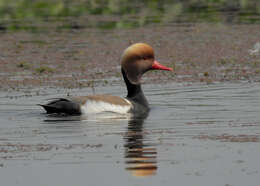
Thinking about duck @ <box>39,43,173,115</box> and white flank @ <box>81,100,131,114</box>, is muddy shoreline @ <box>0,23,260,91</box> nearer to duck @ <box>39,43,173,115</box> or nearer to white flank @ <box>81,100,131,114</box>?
duck @ <box>39,43,173,115</box>

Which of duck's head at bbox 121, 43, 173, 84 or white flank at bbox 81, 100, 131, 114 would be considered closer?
white flank at bbox 81, 100, 131, 114

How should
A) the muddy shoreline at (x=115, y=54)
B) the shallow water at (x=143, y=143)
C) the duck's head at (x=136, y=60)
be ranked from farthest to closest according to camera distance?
the muddy shoreline at (x=115, y=54), the duck's head at (x=136, y=60), the shallow water at (x=143, y=143)

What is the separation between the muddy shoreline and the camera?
14586 millimetres

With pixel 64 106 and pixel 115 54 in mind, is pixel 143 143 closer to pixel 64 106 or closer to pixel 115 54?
pixel 64 106

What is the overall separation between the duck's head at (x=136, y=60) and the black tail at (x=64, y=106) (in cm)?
130

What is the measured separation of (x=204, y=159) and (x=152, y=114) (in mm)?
3547

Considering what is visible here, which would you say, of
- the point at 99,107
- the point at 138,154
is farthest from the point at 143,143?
the point at 99,107

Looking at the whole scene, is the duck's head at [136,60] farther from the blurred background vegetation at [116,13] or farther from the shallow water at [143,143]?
the blurred background vegetation at [116,13]

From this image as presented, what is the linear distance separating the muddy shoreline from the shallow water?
1.76 metres

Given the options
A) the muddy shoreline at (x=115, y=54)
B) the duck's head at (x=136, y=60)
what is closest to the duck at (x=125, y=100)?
the duck's head at (x=136, y=60)

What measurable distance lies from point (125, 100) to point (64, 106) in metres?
1.05

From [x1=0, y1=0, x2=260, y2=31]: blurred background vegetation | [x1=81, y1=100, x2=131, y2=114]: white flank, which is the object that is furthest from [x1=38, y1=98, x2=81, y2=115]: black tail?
[x1=0, y1=0, x2=260, y2=31]: blurred background vegetation

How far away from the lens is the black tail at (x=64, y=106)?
1087cm

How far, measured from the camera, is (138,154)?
8.03 metres
